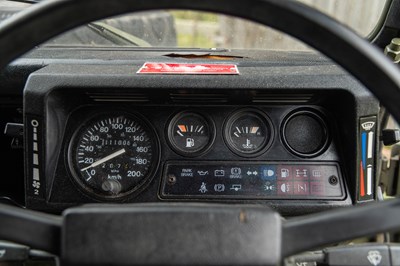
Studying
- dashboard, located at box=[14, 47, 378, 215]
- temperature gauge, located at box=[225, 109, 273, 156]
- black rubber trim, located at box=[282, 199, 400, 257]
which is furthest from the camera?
temperature gauge, located at box=[225, 109, 273, 156]

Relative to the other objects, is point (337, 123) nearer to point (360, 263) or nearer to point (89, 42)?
point (360, 263)

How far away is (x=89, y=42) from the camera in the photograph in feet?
7.41

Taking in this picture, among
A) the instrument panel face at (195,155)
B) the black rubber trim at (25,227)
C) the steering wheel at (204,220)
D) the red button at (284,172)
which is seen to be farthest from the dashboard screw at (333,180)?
the black rubber trim at (25,227)

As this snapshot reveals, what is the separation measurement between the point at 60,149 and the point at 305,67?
2.51 feet

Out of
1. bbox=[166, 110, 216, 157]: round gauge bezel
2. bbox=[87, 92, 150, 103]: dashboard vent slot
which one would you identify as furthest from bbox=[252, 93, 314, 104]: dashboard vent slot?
bbox=[87, 92, 150, 103]: dashboard vent slot

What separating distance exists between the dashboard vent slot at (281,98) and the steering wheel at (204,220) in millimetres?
708

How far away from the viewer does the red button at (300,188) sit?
174 cm

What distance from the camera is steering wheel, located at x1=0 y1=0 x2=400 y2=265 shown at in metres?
1.01

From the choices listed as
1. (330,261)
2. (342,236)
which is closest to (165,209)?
(342,236)

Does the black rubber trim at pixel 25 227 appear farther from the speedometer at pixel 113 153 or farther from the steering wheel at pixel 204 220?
the speedometer at pixel 113 153

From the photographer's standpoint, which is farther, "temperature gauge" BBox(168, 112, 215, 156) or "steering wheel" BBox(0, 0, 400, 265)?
"temperature gauge" BBox(168, 112, 215, 156)

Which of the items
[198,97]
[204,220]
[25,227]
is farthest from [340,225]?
[198,97]

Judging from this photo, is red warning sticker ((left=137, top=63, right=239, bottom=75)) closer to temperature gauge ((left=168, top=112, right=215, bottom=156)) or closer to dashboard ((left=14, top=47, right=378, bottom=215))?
dashboard ((left=14, top=47, right=378, bottom=215))

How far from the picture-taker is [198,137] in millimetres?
1814
